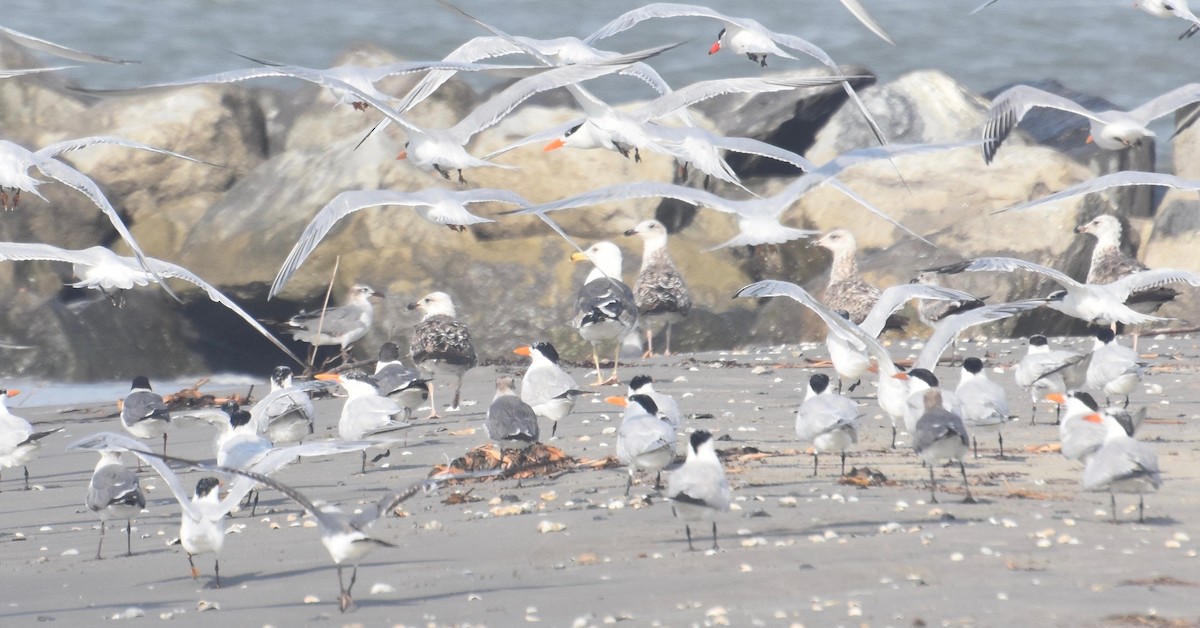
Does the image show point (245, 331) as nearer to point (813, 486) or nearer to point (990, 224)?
point (990, 224)

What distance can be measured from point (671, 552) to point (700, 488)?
0.29m

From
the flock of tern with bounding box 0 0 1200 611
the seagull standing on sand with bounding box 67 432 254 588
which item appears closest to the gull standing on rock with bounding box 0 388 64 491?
the flock of tern with bounding box 0 0 1200 611

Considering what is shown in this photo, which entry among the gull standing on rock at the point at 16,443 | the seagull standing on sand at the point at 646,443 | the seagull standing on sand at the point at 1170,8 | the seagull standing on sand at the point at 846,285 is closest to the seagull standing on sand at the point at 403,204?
the gull standing on rock at the point at 16,443

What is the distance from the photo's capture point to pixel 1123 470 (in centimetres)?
691

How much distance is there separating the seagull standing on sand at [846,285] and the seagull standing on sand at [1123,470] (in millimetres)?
5678

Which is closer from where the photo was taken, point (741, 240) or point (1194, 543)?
point (1194, 543)

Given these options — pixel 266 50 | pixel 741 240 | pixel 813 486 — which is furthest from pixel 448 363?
pixel 266 50

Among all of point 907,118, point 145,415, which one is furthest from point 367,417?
point 907,118

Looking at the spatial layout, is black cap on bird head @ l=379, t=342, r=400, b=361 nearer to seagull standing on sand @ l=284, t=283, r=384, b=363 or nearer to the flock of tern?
the flock of tern

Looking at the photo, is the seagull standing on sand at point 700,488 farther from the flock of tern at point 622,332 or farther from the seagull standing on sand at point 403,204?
the seagull standing on sand at point 403,204

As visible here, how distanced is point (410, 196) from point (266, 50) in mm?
18611

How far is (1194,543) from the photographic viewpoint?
259 inches

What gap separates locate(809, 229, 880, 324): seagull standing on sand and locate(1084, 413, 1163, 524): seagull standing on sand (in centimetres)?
568

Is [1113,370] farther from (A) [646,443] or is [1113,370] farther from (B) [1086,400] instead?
(A) [646,443]
